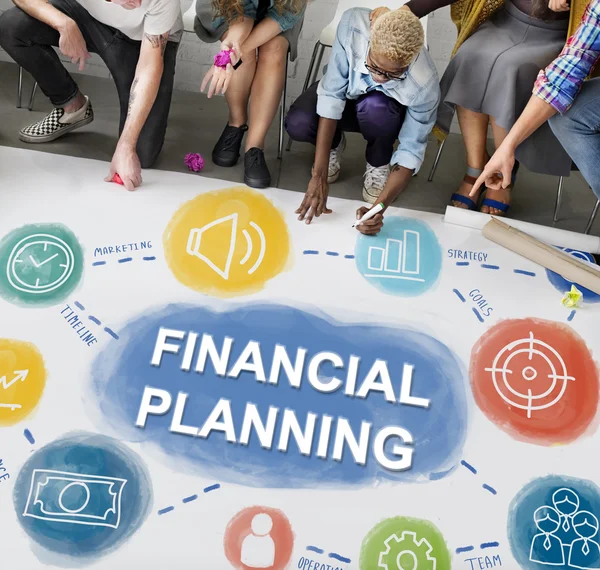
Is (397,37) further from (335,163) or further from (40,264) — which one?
(40,264)

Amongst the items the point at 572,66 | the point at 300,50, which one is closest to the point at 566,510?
the point at 572,66

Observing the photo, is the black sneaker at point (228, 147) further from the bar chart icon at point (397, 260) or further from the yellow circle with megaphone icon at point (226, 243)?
the bar chart icon at point (397, 260)

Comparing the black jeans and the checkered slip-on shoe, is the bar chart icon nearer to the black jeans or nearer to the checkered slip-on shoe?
the black jeans

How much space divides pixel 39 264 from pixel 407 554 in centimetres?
127

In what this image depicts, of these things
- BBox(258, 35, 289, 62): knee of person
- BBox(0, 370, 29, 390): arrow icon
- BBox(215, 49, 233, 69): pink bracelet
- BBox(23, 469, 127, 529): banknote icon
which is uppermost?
BBox(215, 49, 233, 69): pink bracelet

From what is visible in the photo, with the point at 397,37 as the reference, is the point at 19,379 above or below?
below

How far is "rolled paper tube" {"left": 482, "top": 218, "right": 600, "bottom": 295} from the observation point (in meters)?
2.11

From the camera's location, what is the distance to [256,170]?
2361 mm

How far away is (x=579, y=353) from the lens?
197cm

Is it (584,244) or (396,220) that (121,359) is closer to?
(396,220)

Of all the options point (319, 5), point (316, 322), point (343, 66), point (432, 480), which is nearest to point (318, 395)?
point (316, 322)

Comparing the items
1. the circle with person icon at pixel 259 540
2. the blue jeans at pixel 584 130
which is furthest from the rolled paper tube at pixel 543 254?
the circle with person icon at pixel 259 540

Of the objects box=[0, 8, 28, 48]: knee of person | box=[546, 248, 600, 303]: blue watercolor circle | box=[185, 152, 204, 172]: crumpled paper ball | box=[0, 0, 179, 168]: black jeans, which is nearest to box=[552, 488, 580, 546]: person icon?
box=[546, 248, 600, 303]: blue watercolor circle

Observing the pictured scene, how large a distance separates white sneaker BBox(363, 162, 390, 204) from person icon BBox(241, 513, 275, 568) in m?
1.20
